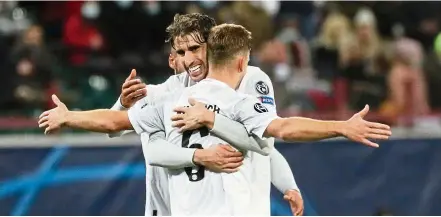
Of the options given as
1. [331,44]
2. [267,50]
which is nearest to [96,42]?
[267,50]

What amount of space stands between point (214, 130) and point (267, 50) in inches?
253

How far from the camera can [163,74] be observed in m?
11.1

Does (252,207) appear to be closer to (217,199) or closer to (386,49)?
(217,199)

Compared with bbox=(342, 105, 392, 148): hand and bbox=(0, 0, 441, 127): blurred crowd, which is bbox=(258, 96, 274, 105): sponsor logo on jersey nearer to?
bbox=(342, 105, 392, 148): hand

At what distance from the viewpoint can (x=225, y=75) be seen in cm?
486

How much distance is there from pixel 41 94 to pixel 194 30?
5.65m

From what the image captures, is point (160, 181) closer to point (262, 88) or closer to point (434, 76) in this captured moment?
point (262, 88)

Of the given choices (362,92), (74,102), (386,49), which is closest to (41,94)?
(74,102)

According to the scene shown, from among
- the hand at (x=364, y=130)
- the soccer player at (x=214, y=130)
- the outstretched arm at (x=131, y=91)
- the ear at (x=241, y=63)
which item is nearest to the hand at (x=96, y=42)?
the soccer player at (x=214, y=130)

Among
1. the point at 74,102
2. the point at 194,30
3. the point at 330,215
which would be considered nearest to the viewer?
the point at 194,30

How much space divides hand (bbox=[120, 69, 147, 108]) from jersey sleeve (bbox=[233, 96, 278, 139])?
2.31 ft

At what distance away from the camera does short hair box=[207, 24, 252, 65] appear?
4.81 m

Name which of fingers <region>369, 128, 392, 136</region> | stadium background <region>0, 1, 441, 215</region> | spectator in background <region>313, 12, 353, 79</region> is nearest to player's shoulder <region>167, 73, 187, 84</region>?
fingers <region>369, 128, 392, 136</region>

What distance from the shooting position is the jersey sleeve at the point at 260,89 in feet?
16.4
